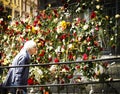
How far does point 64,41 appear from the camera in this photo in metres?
8.94

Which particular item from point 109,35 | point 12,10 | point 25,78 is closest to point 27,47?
point 25,78

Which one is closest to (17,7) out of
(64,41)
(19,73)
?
(64,41)

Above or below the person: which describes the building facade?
above

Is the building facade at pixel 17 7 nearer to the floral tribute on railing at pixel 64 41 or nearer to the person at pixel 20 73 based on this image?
the floral tribute on railing at pixel 64 41

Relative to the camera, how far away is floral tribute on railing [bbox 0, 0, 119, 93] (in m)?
8.56

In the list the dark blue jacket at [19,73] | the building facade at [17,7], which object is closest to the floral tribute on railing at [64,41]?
the dark blue jacket at [19,73]

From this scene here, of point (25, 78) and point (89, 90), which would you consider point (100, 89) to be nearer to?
point (89, 90)

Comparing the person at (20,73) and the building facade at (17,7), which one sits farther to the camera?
the building facade at (17,7)

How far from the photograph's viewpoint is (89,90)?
29.7 ft

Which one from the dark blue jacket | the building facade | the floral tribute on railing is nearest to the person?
the dark blue jacket

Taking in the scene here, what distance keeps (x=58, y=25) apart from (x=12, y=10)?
2534 cm

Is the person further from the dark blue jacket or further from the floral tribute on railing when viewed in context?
the floral tribute on railing

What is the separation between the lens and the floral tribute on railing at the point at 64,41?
28.1ft

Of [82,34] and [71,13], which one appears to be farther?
[71,13]
